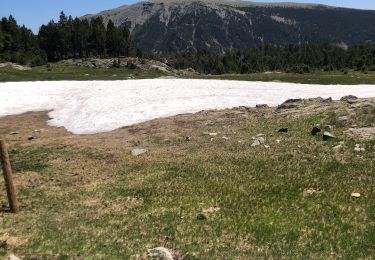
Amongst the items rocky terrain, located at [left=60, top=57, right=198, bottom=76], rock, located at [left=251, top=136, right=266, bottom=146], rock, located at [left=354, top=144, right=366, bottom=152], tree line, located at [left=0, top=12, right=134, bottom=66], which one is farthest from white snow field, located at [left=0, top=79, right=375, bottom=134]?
tree line, located at [left=0, top=12, right=134, bottom=66]

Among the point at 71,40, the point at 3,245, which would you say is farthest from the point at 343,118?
the point at 71,40

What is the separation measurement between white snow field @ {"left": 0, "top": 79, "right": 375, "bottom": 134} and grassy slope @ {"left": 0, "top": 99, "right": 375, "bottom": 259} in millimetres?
10831

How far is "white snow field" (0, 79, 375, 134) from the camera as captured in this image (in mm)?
44000

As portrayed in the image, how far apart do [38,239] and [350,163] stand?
1457 centimetres

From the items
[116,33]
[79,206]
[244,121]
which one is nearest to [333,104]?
[244,121]

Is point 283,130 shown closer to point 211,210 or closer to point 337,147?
point 337,147

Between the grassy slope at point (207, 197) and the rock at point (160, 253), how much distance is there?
1.75ft

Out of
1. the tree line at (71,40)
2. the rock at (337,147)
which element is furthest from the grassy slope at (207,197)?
the tree line at (71,40)

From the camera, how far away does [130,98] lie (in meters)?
50.2

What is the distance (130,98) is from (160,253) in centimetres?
3663

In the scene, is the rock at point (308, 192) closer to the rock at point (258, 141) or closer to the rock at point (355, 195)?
the rock at point (355, 195)

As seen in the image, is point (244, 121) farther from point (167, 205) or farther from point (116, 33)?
point (116, 33)

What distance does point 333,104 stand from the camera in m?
35.2

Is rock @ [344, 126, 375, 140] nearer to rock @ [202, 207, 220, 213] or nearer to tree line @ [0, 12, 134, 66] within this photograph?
rock @ [202, 207, 220, 213]
